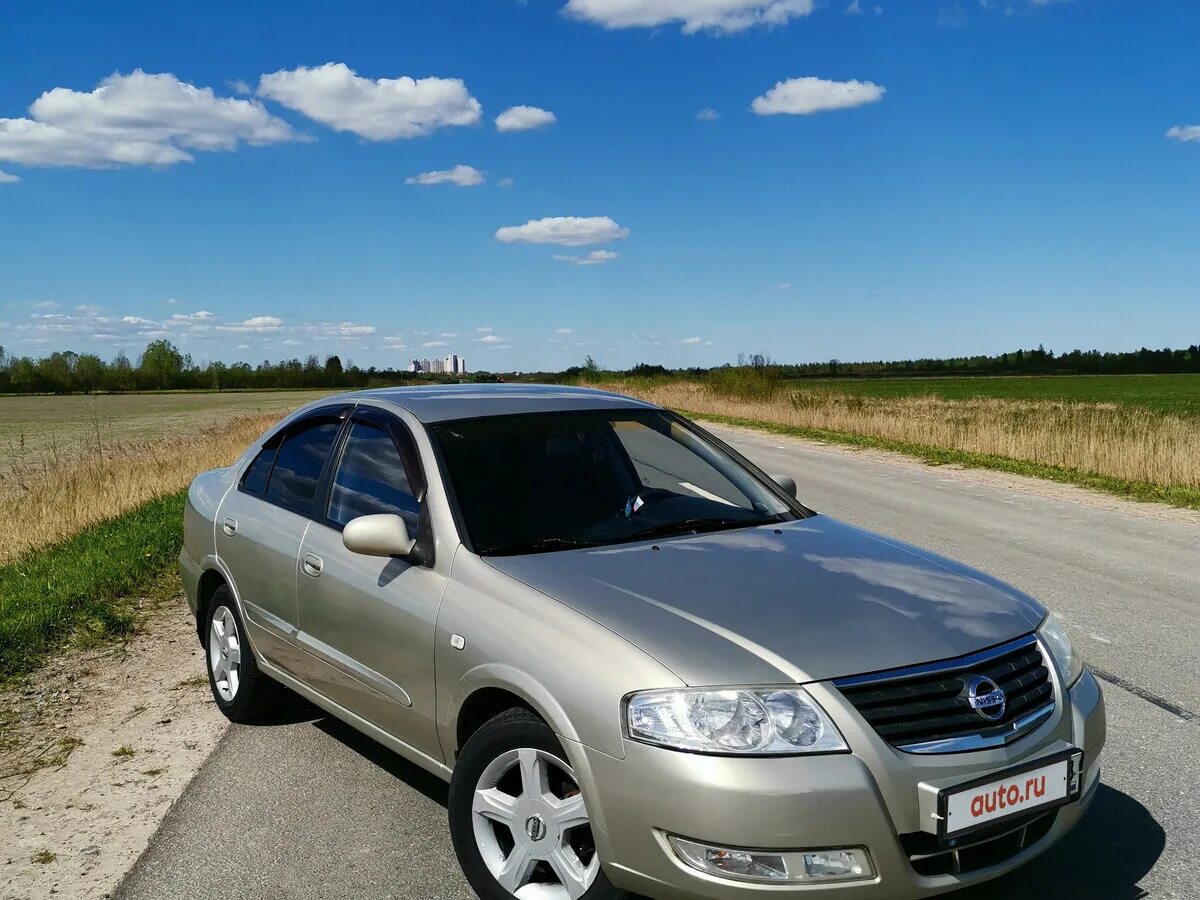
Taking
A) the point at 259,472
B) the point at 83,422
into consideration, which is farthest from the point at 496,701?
the point at 83,422

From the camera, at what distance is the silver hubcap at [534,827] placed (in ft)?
9.82

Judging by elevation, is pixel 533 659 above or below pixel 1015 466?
above

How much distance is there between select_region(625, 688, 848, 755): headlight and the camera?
8.87 ft

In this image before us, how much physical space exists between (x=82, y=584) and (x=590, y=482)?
5912 mm

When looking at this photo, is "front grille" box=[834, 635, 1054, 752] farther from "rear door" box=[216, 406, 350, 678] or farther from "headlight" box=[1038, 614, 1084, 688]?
"rear door" box=[216, 406, 350, 678]

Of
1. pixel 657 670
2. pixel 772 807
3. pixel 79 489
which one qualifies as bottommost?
pixel 79 489

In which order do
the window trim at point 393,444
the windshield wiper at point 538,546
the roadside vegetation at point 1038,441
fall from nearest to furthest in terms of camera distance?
the windshield wiper at point 538,546 → the window trim at point 393,444 → the roadside vegetation at point 1038,441

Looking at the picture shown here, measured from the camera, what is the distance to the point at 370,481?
4359 millimetres

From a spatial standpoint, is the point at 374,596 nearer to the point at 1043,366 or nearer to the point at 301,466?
the point at 301,466

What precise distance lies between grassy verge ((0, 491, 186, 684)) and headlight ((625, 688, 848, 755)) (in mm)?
5058

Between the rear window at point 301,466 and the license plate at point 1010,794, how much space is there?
2939 millimetres

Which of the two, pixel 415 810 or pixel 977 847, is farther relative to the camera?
pixel 415 810

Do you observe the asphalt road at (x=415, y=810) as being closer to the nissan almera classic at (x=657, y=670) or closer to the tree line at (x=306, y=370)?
the nissan almera classic at (x=657, y=670)

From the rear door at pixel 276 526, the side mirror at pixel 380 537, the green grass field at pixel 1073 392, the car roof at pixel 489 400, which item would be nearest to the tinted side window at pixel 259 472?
the rear door at pixel 276 526
